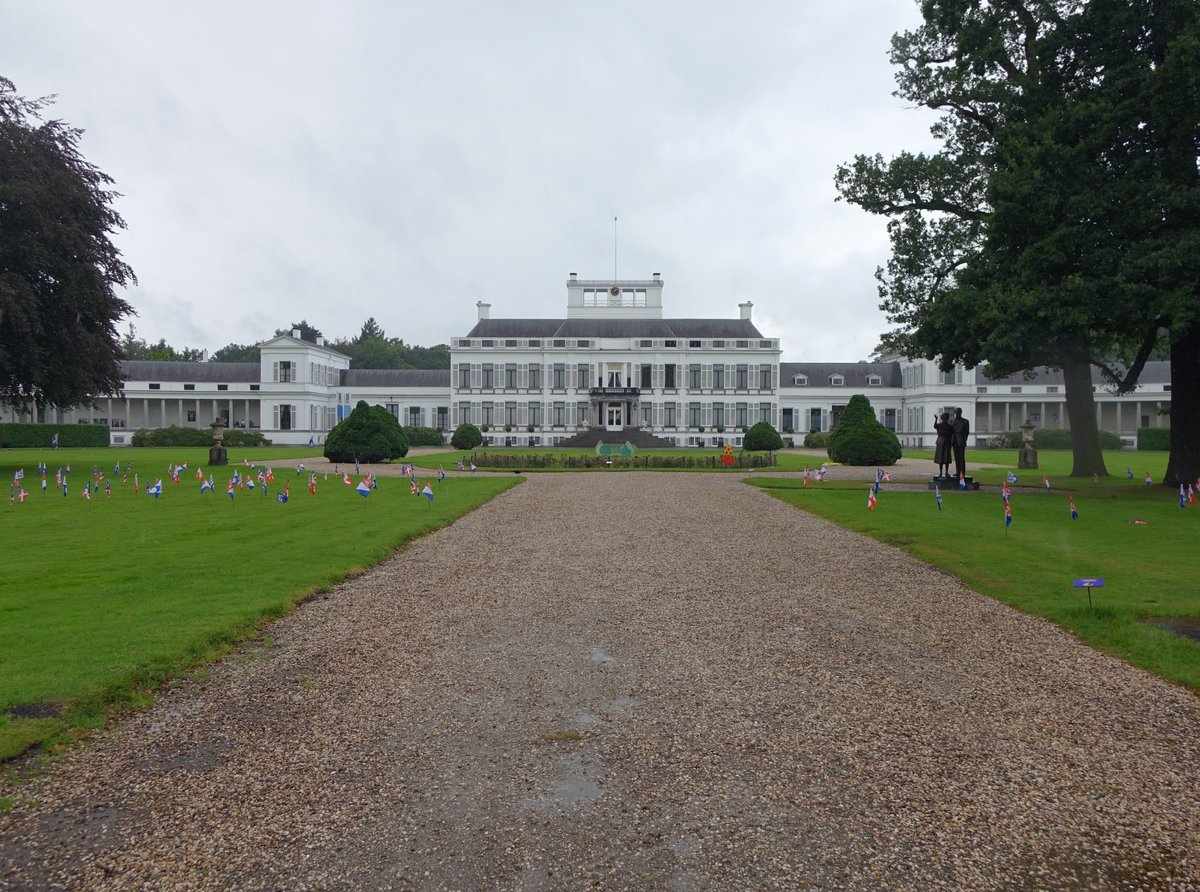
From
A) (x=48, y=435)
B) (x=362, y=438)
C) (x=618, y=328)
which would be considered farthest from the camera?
(x=618, y=328)

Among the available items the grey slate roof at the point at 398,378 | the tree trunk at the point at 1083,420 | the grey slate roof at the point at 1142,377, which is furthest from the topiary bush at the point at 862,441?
the grey slate roof at the point at 398,378

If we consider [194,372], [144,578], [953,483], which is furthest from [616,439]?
[144,578]

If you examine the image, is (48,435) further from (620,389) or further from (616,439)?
(620,389)

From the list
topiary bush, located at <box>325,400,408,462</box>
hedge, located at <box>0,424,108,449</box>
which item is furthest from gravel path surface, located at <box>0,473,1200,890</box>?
hedge, located at <box>0,424,108,449</box>

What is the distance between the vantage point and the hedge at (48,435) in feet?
184

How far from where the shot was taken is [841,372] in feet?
241

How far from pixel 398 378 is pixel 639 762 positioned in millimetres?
72669

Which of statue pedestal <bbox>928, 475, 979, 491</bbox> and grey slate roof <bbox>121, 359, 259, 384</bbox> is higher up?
grey slate roof <bbox>121, 359, 259, 384</bbox>

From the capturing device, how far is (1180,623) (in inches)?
300

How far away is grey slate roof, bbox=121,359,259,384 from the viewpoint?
72438 millimetres

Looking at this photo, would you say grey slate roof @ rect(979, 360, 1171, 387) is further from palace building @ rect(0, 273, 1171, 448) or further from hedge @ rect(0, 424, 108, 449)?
hedge @ rect(0, 424, 108, 449)

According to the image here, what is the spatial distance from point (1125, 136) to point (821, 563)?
522 inches

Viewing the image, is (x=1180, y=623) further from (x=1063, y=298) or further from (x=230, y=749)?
(x=1063, y=298)

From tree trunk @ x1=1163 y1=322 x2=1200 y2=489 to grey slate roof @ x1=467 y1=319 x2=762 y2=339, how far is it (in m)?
49.1
